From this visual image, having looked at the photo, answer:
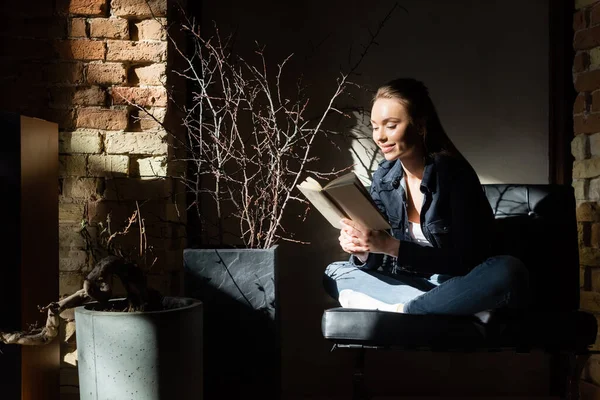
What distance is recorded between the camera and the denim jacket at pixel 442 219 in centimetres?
208

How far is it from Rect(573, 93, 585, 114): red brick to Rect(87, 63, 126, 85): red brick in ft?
5.83

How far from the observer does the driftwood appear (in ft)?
6.15

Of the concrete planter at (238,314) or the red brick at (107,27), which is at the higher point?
the red brick at (107,27)

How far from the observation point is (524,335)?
6.73ft

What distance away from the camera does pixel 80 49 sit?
7.66 feet

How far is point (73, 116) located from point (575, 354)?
1878 millimetres

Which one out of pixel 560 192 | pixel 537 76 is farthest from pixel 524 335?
pixel 537 76

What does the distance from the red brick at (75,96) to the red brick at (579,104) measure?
1.85 m

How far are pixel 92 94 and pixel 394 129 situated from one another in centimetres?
107

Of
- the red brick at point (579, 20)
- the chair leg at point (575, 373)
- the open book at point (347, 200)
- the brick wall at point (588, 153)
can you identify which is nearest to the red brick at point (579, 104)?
the brick wall at point (588, 153)

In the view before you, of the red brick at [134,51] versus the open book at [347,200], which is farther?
the red brick at [134,51]

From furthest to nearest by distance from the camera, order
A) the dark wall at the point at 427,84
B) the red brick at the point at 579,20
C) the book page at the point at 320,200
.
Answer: the dark wall at the point at 427,84, the red brick at the point at 579,20, the book page at the point at 320,200

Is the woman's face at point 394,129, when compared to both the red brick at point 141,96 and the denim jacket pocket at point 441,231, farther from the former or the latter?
the red brick at point 141,96

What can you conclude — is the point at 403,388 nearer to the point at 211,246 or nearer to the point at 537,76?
the point at 211,246
